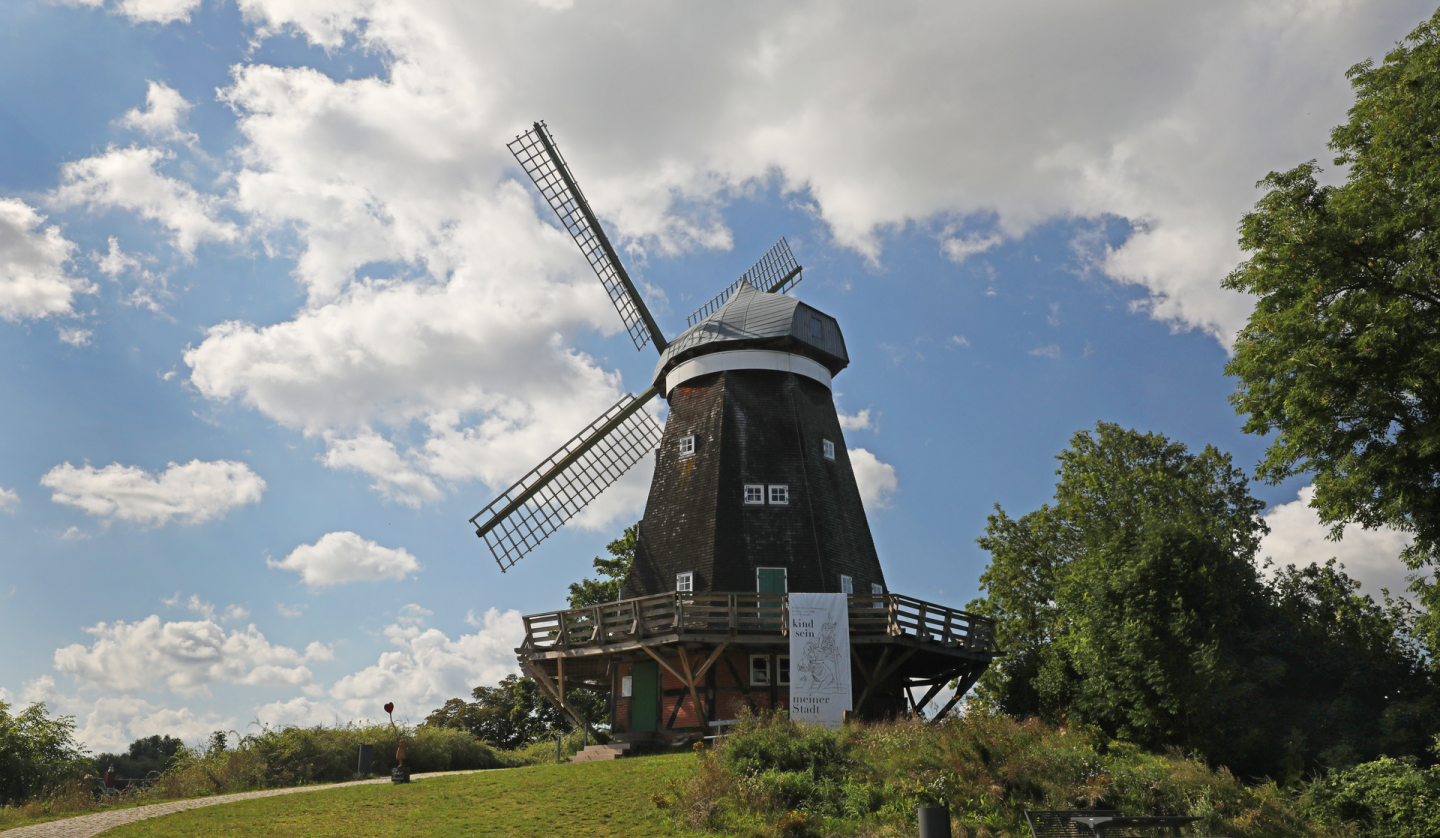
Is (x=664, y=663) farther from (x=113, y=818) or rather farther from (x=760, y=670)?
(x=113, y=818)

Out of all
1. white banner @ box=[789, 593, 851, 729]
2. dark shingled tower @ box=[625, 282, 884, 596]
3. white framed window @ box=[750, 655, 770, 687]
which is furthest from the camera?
dark shingled tower @ box=[625, 282, 884, 596]

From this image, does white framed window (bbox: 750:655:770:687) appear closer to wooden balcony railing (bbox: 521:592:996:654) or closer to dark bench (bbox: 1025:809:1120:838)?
wooden balcony railing (bbox: 521:592:996:654)

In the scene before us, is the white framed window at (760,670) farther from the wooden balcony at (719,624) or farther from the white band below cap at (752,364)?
the white band below cap at (752,364)

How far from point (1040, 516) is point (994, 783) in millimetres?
17589

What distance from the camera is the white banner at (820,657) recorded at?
20.8 m

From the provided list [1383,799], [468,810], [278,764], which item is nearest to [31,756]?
[278,764]

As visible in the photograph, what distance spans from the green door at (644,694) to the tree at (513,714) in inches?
532

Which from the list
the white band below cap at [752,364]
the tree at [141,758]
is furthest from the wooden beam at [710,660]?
the tree at [141,758]

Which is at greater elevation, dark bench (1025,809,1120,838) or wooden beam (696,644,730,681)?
wooden beam (696,644,730,681)

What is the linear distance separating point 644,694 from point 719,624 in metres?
3.93

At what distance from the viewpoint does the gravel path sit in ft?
48.6

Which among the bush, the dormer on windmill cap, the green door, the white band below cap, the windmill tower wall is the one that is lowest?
the bush

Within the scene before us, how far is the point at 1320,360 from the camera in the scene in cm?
1717

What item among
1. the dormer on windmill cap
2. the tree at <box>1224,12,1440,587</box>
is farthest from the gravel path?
the tree at <box>1224,12,1440,587</box>
